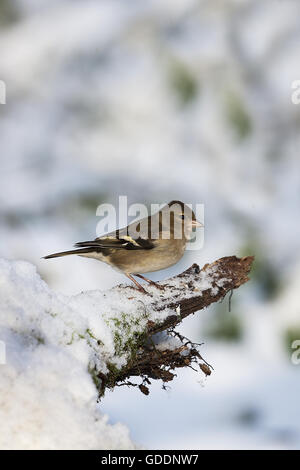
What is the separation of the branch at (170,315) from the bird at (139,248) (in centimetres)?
27

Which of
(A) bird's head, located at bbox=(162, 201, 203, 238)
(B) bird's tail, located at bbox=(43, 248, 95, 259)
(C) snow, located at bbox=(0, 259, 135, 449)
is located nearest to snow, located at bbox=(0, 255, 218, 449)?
(C) snow, located at bbox=(0, 259, 135, 449)

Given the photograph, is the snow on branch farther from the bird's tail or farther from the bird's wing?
the bird's tail

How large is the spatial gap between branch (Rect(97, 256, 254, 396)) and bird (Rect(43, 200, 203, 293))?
273 millimetres

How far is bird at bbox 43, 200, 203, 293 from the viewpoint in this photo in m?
3.36

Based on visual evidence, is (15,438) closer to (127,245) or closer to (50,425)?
(50,425)

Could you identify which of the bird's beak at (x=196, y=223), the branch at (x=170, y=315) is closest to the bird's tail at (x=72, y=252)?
the branch at (x=170, y=315)

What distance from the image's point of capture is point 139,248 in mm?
3410

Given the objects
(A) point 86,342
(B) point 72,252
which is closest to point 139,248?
(B) point 72,252

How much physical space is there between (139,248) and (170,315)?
2.40 ft

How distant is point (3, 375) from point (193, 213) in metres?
2.23

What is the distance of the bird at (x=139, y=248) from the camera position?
132 inches
